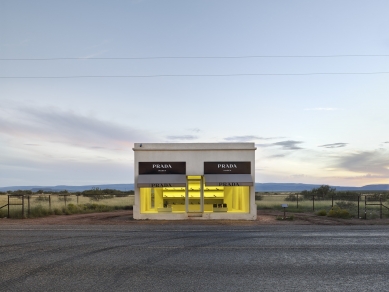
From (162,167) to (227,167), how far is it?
4.44 m

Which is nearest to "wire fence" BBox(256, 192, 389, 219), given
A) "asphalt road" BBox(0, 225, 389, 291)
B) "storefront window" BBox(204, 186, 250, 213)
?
"storefront window" BBox(204, 186, 250, 213)

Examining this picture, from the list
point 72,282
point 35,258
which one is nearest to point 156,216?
point 35,258

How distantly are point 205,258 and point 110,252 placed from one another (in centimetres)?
314

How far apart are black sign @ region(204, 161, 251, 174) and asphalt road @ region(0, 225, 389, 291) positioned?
10788 millimetres

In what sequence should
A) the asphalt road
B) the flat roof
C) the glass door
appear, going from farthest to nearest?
the glass door → the flat roof → the asphalt road

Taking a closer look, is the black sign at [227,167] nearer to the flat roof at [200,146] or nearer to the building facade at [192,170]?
the building facade at [192,170]

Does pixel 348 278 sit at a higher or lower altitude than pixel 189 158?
lower

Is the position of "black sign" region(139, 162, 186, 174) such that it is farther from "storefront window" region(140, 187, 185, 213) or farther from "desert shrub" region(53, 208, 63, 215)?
"desert shrub" region(53, 208, 63, 215)

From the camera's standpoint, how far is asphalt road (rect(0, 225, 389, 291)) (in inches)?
327

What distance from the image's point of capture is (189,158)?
27.0 m

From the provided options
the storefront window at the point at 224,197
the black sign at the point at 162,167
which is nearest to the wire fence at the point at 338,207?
the storefront window at the point at 224,197

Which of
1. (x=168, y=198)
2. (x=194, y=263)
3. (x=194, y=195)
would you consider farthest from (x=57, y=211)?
(x=194, y=263)

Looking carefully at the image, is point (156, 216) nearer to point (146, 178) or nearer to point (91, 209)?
point (146, 178)

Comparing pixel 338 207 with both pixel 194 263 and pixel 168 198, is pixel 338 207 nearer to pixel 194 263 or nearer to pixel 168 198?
pixel 168 198
